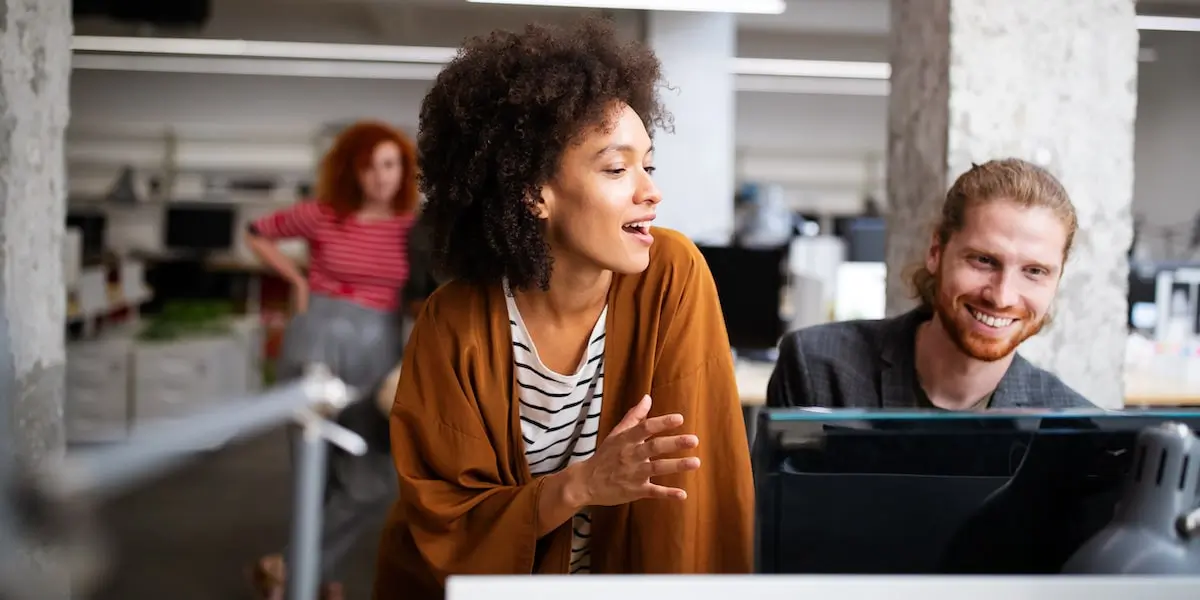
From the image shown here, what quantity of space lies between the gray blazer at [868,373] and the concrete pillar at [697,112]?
17.2 ft

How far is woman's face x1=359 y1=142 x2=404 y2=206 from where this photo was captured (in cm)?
357

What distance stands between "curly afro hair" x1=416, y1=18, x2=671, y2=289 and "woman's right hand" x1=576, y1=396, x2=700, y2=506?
10.9 inches

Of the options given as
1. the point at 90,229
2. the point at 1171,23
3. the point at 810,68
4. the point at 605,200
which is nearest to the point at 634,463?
the point at 605,200

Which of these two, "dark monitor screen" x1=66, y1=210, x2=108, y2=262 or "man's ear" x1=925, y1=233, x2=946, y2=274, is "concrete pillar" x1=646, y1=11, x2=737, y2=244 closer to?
"dark monitor screen" x1=66, y1=210, x2=108, y2=262

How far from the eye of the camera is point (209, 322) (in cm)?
704

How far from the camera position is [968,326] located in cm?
162

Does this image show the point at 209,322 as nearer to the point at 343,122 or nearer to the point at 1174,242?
the point at 343,122

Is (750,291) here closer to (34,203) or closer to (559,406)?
(34,203)

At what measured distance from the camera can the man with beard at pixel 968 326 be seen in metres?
1.60

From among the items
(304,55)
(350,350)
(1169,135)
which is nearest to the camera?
(350,350)

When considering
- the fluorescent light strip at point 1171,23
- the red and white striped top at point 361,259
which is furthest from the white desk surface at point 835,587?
the fluorescent light strip at point 1171,23

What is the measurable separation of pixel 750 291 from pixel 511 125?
249 centimetres

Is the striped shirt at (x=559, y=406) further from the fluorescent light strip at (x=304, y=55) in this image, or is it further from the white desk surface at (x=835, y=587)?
the fluorescent light strip at (x=304, y=55)

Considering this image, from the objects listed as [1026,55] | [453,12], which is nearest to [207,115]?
[453,12]
